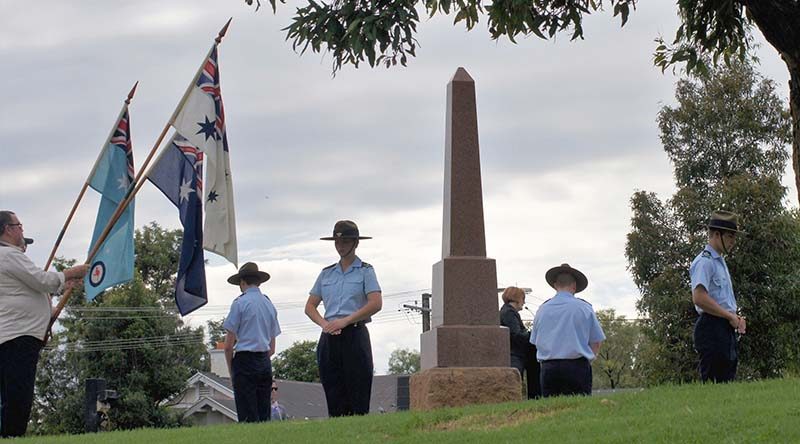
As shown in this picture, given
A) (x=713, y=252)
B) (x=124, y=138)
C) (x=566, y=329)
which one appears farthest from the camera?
(x=124, y=138)

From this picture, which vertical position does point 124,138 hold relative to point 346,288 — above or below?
above

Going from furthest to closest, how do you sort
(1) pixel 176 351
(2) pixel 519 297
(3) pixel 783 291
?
(1) pixel 176 351
(3) pixel 783 291
(2) pixel 519 297

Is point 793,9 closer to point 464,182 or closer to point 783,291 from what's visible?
point 464,182

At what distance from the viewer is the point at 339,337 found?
36.0 ft

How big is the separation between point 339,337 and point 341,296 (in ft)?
1.18

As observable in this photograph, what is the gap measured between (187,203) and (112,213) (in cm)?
72

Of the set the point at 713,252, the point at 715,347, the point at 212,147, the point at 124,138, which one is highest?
the point at 124,138

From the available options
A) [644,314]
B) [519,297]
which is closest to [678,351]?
[644,314]

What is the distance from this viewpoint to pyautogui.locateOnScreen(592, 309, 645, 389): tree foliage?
82.0m

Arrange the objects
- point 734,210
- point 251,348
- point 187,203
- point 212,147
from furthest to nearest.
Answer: point 734,210 → point 212,147 → point 187,203 → point 251,348

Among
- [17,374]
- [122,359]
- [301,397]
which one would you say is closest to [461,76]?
[17,374]

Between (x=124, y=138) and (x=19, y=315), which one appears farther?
(x=124, y=138)

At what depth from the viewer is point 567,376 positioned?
10.6 meters

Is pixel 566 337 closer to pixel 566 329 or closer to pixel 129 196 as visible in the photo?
pixel 566 329
